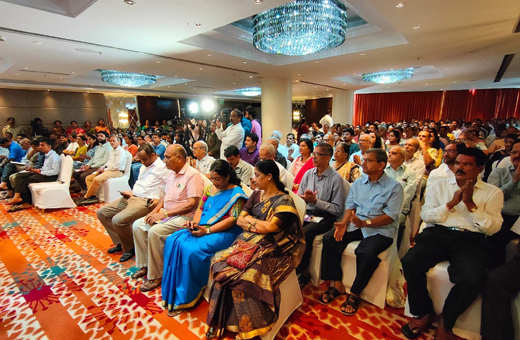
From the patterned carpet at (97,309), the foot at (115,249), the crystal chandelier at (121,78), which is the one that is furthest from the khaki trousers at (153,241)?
the crystal chandelier at (121,78)

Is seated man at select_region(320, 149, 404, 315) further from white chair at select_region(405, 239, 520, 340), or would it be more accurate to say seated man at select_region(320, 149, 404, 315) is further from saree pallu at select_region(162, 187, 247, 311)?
saree pallu at select_region(162, 187, 247, 311)

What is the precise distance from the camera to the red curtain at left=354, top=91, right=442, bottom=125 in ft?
51.4

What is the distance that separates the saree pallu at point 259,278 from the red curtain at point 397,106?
17487 millimetres

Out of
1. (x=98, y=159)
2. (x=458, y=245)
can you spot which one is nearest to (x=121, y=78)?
(x=98, y=159)

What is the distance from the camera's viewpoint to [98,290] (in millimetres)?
2525

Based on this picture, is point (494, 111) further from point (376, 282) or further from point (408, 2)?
point (376, 282)

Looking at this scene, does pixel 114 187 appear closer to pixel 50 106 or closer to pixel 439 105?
pixel 50 106

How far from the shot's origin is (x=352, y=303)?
6.98ft

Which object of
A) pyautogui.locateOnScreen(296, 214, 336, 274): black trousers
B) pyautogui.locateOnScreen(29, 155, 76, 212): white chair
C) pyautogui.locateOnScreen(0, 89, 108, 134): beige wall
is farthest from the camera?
pyautogui.locateOnScreen(0, 89, 108, 134): beige wall

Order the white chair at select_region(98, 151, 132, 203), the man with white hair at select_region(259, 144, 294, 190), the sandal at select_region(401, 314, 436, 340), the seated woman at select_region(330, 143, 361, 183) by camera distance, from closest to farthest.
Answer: the sandal at select_region(401, 314, 436, 340) → the seated woman at select_region(330, 143, 361, 183) → the man with white hair at select_region(259, 144, 294, 190) → the white chair at select_region(98, 151, 132, 203)

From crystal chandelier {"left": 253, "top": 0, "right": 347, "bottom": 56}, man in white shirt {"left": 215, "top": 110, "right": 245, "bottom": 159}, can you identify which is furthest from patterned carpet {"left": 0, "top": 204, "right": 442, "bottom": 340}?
crystal chandelier {"left": 253, "top": 0, "right": 347, "bottom": 56}

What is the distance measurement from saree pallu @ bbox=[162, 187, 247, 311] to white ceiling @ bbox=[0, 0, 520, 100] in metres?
2.40

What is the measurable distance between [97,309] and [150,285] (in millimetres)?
448

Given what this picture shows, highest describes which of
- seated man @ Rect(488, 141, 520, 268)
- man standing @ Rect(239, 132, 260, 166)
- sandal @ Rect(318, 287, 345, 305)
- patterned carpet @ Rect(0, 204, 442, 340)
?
man standing @ Rect(239, 132, 260, 166)
